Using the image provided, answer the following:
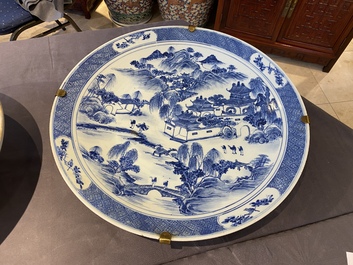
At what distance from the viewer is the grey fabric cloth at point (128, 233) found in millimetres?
537

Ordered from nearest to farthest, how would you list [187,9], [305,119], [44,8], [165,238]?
[165,238] < [305,119] < [44,8] < [187,9]

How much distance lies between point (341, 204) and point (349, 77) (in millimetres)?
1156

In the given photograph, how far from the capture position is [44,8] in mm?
1028

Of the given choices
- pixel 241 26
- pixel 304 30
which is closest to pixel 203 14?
pixel 241 26

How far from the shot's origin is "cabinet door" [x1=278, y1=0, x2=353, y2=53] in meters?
1.19

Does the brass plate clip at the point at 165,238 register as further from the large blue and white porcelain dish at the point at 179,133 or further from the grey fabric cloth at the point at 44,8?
the grey fabric cloth at the point at 44,8

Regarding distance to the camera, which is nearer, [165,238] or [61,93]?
[165,238]

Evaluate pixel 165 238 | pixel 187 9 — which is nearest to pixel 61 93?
pixel 165 238

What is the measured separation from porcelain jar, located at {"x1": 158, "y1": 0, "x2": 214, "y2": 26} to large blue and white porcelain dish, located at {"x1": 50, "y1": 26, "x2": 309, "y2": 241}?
673 millimetres

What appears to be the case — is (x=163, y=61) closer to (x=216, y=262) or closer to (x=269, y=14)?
(x=216, y=262)

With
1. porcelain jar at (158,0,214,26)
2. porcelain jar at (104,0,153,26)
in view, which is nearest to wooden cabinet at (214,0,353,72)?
porcelain jar at (158,0,214,26)

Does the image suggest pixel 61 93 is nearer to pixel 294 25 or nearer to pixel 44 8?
pixel 44 8

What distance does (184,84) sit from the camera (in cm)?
75

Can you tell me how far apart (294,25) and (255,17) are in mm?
179
